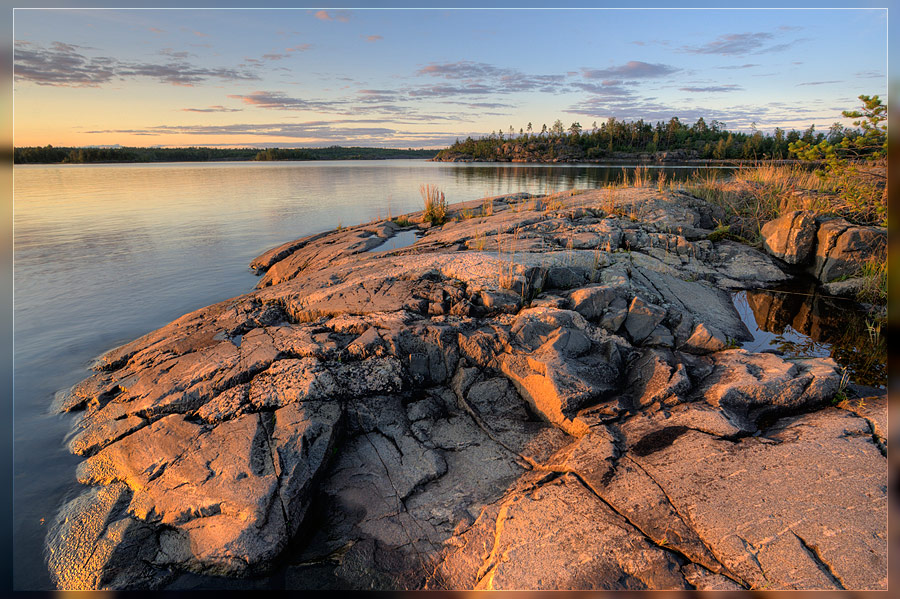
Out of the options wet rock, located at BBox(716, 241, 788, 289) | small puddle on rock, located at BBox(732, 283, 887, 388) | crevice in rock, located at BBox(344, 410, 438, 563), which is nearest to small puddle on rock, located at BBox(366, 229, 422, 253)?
crevice in rock, located at BBox(344, 410, 438, 563)

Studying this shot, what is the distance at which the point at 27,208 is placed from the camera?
21.6 m

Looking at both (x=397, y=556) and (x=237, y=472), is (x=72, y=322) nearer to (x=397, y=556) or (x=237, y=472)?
(x=237, y=472)

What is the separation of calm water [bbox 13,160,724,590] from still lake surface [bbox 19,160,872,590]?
21mm

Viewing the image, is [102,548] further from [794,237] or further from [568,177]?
[568,177]

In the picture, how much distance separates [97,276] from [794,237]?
17725 millimetres

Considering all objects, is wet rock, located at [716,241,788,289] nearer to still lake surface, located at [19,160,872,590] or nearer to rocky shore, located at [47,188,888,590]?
rocky shore, located at [47,188,888,590]

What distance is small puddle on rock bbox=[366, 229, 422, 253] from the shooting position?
462 inches

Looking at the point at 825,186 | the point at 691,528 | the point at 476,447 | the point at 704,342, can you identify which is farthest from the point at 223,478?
the point at 825,186

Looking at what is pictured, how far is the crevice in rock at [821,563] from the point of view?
262 centimetres

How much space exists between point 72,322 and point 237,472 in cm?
775

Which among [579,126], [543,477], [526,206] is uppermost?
[579,126]

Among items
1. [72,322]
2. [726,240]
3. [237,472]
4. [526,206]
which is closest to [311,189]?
[526,206]

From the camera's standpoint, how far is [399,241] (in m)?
12.8

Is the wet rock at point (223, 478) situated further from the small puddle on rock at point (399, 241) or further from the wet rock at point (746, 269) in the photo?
the wet rock at point (746, 269)
